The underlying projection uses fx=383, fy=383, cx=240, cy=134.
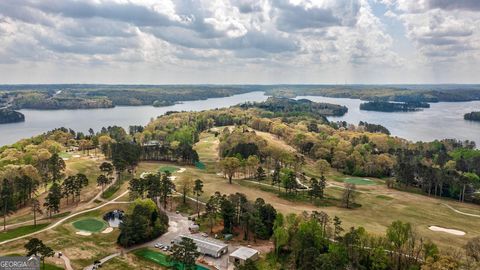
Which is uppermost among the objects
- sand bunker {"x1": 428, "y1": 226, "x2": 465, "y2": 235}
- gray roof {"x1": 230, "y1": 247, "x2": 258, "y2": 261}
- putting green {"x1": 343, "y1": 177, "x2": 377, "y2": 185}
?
gray roof {"x1": 230, "y1": 247, "x2": 258, "y2": 261}

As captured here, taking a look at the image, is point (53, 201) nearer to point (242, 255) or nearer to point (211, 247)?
point (211, 247)

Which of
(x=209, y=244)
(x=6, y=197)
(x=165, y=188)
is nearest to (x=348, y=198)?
(x=209, y=244)

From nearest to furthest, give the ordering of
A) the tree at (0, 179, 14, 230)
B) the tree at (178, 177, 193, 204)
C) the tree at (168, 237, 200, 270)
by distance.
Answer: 1. the tree at (168, 237, 200, 270)
2. the tree at (0, 179, 14, 230)
3. the tree at (178, 177, 193, 204)

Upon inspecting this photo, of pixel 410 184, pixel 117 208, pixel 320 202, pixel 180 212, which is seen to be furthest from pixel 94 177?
pixel 410 184

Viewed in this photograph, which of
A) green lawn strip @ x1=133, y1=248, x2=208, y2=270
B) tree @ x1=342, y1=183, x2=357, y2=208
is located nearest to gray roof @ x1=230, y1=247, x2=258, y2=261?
green lawn strip @ x1=133, y1=248, x2=208, y2=270

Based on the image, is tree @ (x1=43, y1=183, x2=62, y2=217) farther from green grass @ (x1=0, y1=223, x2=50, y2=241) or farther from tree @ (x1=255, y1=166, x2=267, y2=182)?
tree @ (x1=255, y1=166, x2=267, y2=182)
